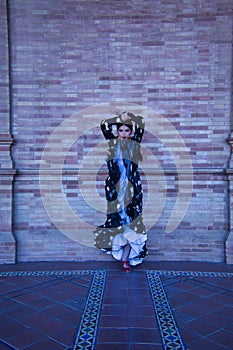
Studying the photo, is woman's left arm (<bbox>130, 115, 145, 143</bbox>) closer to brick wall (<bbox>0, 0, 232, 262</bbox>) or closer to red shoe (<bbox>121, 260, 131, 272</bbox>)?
brick wall (<bbox>0, 0, 232, 262</bbox>)

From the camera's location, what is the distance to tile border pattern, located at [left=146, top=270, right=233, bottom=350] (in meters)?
2.85

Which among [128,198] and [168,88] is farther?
[168,88]

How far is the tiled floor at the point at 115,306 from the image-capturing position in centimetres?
287

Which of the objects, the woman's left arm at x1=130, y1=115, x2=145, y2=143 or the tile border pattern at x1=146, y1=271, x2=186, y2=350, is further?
the woman's left arm at x1=130, y1=115, x2=145, y2=143

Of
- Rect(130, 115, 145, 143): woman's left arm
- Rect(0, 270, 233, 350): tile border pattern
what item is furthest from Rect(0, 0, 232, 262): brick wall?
Rect(0, 270, 233, 350): tile border pattern

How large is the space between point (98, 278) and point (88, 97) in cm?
281

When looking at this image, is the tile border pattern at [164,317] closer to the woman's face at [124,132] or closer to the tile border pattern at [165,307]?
the tile border pattern at [165,307]

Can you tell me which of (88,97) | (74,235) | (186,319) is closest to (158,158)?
(88,97)

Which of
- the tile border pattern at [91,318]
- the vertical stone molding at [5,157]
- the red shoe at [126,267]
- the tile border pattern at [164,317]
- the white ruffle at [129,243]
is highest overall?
the vertical stone molding at [5,157]

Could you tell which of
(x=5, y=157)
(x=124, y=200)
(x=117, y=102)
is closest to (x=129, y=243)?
(x=124, y=200)

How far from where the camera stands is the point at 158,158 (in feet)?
17.3

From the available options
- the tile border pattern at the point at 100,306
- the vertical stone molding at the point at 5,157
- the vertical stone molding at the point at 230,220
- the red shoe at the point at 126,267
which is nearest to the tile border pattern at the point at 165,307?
the tile border pattern at the point at 100,306

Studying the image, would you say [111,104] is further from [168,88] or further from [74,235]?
[74,235]

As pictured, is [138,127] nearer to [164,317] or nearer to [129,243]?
[129,243]
